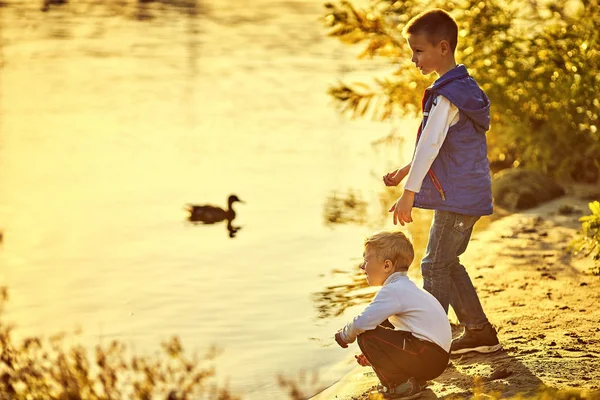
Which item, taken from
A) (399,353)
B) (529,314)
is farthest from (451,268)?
(529,314)

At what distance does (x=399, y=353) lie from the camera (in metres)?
5.82

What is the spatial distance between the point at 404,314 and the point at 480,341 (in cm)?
110

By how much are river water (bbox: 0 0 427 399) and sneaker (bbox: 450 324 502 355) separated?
116cm

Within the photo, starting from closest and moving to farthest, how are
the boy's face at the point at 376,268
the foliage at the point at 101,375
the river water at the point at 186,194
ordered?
the boy's face at the point at 376,268
the foliage at the point at 101,375
the river water at the point at 186,194

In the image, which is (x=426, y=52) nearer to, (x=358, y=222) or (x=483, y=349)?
(x=483, y=349)

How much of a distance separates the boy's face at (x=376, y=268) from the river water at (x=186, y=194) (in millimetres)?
1725

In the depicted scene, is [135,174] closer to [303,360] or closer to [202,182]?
[202,182]

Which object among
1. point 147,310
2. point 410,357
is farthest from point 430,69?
point 147,310

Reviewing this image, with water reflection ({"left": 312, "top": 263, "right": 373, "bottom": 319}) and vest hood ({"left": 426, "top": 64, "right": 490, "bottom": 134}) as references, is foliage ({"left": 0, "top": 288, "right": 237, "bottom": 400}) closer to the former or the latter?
water reflection ({"left": 312, "top": 263, "right": 373, "bottom": 319})

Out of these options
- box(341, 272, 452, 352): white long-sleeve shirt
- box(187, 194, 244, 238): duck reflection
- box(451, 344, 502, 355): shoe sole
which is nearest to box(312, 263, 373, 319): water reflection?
box(451, 344, 502, 355): shoe sole

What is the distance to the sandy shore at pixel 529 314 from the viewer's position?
6133 mm

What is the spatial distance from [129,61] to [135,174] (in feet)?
38.4

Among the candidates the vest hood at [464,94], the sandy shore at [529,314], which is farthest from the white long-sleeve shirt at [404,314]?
the vest hood at [464,94]

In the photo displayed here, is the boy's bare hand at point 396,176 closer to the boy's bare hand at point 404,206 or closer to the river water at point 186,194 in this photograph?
the boy's bare hand at point 404,206
